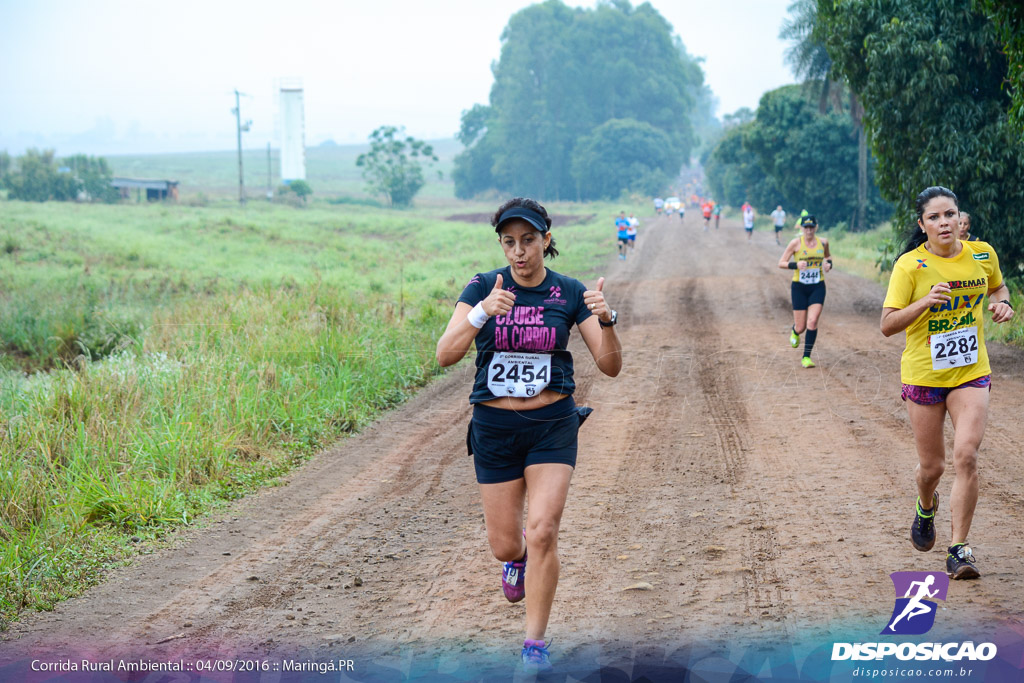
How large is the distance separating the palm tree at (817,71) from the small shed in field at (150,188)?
189ft

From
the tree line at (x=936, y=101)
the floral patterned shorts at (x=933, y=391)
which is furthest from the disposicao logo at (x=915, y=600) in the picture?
the tree line at (x=936, y=101)

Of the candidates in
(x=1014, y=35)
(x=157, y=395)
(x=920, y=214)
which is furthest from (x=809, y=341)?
(x=157, y=395)

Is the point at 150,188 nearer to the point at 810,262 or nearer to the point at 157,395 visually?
the point at 157,395

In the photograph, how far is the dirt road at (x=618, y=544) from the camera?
495 centimetres

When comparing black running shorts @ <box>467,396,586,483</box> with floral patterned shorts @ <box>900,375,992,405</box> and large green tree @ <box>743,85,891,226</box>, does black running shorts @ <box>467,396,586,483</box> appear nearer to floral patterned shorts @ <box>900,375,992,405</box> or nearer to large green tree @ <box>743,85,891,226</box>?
floral patterned shorts @ <box>900,375,992,405</box>

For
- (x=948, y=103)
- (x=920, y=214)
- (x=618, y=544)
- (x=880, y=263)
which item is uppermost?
(x=948, y=103)

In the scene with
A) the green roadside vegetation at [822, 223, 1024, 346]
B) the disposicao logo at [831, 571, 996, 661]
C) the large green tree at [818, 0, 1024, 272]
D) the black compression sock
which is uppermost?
the large green tree at [818, 0, 1024, 272]

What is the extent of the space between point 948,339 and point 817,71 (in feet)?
132

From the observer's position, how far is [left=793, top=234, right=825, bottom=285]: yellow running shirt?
1275 centimetres

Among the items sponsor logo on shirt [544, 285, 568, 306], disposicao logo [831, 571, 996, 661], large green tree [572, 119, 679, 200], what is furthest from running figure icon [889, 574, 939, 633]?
large green tree [572, 119, 679, 200]

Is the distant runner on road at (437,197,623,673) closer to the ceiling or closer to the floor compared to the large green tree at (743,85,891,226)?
closer to the floor

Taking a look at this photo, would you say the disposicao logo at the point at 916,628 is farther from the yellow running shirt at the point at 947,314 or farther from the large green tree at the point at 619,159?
the large green tree at the point at 619,159

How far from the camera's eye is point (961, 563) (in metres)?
5.15

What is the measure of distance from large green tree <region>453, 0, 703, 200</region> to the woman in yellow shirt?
4002 inches
